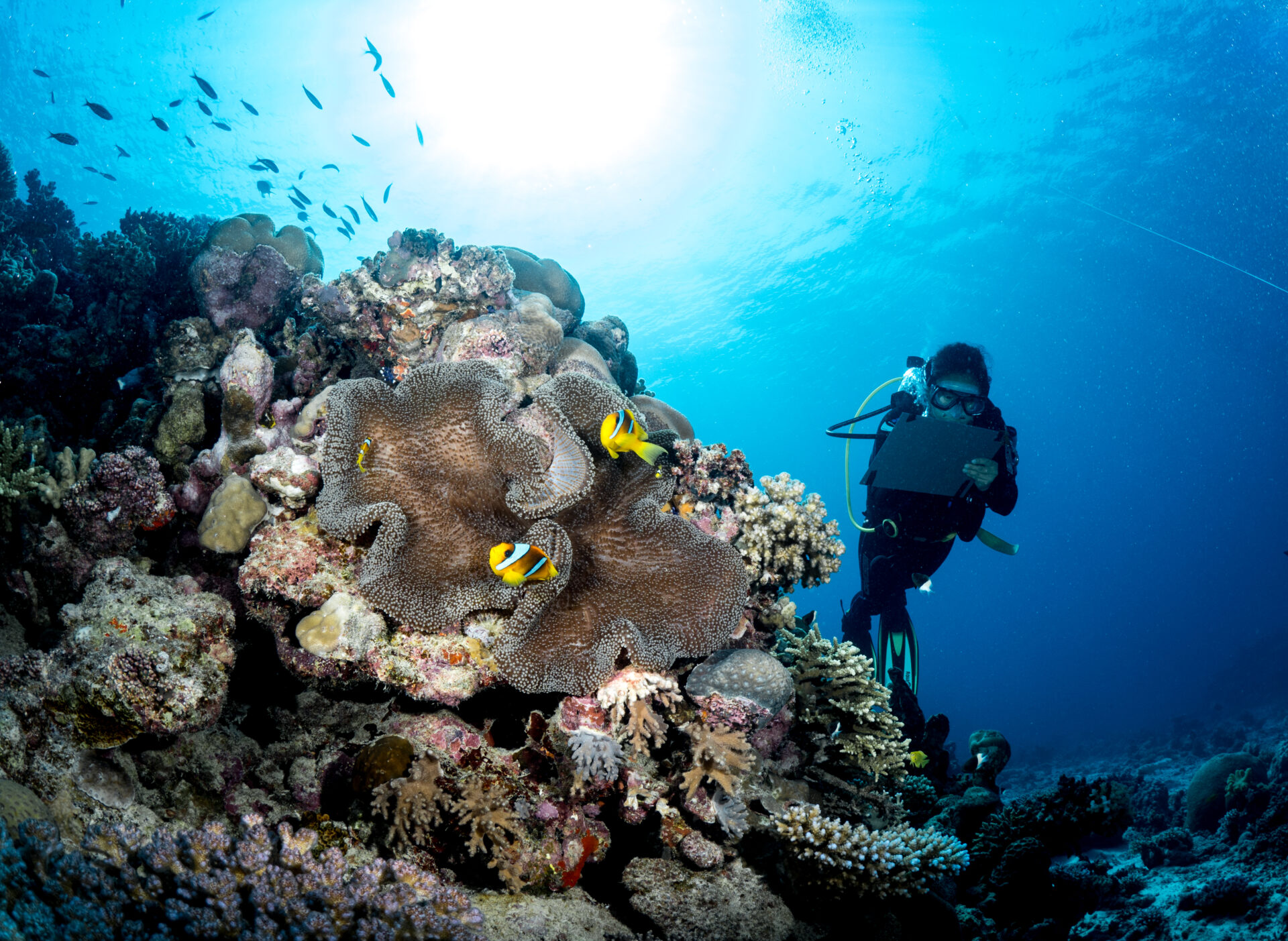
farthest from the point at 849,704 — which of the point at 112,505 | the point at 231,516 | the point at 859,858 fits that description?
the point at 112,505

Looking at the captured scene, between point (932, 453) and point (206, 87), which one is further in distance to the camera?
point (206, 87)

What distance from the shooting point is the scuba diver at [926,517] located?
24.6 feet

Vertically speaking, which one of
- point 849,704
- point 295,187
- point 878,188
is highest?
point 878,188

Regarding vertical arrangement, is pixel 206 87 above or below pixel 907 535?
above

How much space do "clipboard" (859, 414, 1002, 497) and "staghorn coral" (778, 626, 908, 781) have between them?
4040mm

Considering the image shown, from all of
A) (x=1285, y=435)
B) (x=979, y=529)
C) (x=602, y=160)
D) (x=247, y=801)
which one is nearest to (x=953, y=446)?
(x=979, y=529)

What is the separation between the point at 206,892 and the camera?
Answer: 79.0 inches

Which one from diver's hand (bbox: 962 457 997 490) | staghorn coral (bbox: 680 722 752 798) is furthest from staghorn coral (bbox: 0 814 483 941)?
diver's hand (bbox: 962 457 997 490)

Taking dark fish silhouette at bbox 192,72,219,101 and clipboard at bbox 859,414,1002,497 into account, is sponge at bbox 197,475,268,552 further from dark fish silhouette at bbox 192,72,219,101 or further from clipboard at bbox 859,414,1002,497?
dark fish silhouette at bbox 192,72,219,101

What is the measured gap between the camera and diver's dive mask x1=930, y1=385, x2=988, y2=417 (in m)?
7.55

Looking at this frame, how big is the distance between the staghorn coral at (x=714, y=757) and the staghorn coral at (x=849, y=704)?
1094 mm

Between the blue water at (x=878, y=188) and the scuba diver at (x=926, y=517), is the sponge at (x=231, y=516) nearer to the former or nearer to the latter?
the scuba diver at (x=926, y=517)

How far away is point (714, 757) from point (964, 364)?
7.09 metres

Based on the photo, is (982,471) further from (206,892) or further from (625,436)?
(206,892)
